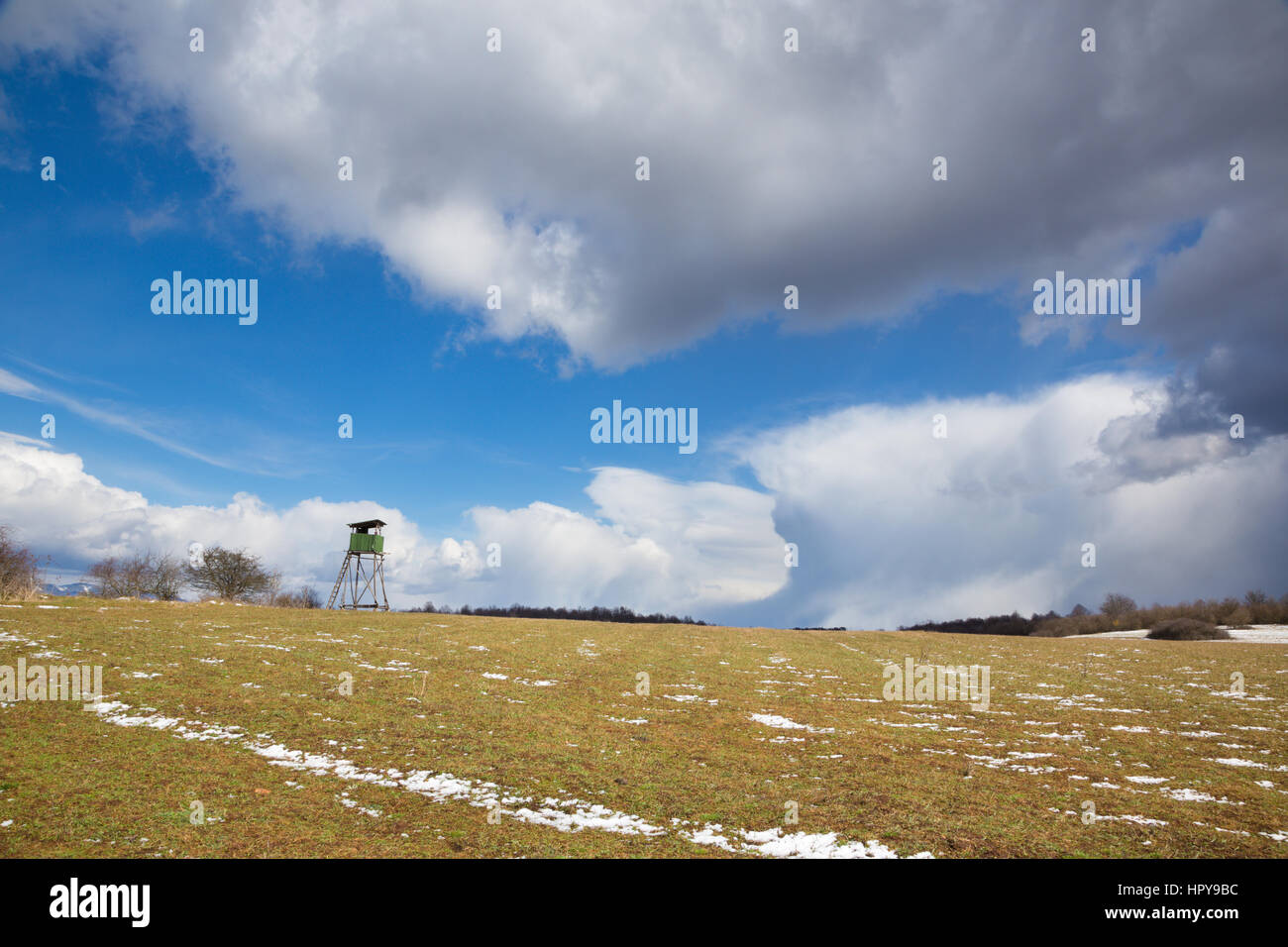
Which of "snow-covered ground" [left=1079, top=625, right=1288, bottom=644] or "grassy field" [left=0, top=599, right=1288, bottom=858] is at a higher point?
"grassy field" [left=0, top=599, right=1288, bottom=858]

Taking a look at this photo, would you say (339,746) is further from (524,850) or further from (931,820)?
(931,820)

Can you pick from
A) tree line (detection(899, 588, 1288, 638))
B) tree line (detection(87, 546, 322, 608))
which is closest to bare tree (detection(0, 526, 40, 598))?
tree line (detection(87, 546, 322, 608))

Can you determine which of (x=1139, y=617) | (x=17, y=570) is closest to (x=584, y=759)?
(x=17, y=570)

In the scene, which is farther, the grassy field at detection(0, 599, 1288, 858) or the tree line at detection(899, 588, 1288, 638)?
the tree line at detection(899, 588, 1288, 638)

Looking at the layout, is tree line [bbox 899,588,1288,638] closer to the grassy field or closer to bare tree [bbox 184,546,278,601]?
the grassy field

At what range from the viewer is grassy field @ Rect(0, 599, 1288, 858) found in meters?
8.75

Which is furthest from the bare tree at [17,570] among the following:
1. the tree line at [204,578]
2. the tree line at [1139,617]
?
the tree line at [1139,617]

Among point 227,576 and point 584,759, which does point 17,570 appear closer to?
point 227,576

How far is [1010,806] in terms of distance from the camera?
10.3 meters

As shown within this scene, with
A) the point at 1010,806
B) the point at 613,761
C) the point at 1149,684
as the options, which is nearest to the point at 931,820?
the point at 1010,806

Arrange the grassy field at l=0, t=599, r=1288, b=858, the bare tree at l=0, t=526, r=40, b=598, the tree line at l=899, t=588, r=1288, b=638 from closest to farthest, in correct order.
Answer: the grassy field at l=0, t=599, r=1288, b=858
the bare tree at l=0, t=526, r=40, b=598
the tree line at l=899, t=588, r=1288, b=638

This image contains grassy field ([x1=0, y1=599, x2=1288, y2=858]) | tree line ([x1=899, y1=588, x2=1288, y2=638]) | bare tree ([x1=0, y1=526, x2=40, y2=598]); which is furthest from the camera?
tree line ([x1=899, y1=588, x2=1288, y2=638])

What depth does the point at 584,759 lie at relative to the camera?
1245 cm
